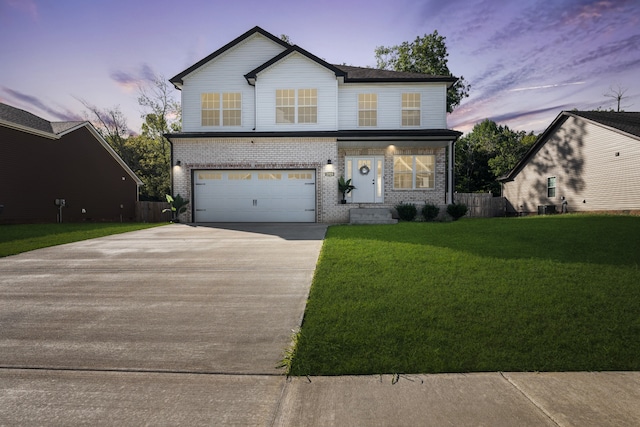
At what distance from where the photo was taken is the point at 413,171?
14.3 m

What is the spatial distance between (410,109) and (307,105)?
4912 mm

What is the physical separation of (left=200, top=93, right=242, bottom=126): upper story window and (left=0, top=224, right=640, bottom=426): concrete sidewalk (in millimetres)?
11568

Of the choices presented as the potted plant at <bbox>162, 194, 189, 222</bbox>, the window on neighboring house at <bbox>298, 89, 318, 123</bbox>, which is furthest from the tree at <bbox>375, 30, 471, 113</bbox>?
the potted plant at <bbox>162, 194, 189, 222</bbox>

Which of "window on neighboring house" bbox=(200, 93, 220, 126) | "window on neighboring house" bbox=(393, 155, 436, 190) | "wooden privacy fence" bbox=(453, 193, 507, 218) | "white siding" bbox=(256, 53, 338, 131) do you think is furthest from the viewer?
"wooden privacy fence" bbox=(453, 193, 507, 218)

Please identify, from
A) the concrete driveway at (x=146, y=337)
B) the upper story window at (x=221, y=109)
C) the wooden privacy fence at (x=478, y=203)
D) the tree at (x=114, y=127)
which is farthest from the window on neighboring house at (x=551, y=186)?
the tree at (x=114, y=127)

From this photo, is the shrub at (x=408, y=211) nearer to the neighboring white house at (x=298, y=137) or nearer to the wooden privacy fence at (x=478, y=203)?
the neighboring white house at (x=298, y=137)

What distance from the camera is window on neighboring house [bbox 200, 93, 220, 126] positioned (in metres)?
14.6

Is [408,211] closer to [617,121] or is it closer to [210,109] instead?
[210,109]

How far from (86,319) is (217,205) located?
35.5ft

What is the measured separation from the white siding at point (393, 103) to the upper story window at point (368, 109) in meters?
0.15

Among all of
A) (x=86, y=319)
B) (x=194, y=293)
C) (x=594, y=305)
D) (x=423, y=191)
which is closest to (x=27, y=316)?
(x=86, y=319)

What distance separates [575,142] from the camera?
18828 millimetres

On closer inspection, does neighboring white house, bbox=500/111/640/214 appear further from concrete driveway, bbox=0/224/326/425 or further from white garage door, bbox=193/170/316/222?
concrete driveway, bbox=0/224/326/425

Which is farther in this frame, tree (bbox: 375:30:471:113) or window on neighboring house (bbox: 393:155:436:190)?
tree (bbox: 375:30:471:113)
